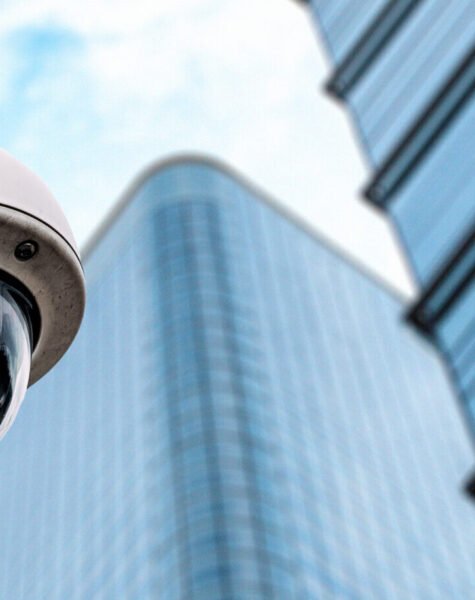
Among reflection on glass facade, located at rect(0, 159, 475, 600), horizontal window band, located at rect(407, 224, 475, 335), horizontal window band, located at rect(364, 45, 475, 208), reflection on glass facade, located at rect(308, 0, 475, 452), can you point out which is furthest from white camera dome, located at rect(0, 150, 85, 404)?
reflection on glass facade, located at rect(0, 159, 475, 600)

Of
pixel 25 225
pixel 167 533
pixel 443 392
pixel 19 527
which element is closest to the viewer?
pixel 25 225

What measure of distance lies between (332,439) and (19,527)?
20052 millimetres

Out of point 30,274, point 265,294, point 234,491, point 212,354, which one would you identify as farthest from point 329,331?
point 30,274

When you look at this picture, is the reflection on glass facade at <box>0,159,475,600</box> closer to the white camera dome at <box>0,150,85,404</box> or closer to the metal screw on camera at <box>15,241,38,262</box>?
the white camera dome at <box>0,150,85,404</box>

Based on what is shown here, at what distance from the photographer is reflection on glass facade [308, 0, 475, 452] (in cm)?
2827

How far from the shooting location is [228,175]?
7362 cm

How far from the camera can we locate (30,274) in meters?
2.23

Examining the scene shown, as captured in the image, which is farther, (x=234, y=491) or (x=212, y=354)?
(x=212, y=354)

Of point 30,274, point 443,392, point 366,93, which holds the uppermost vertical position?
point 30,274

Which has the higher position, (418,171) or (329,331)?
(418,171)

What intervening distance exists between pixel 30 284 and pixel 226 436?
4617cm

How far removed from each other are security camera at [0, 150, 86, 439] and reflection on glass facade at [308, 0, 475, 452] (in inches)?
949

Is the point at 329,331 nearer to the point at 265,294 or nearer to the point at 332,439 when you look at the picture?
the point at 265,294

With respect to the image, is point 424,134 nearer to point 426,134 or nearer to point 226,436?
point 426,134
